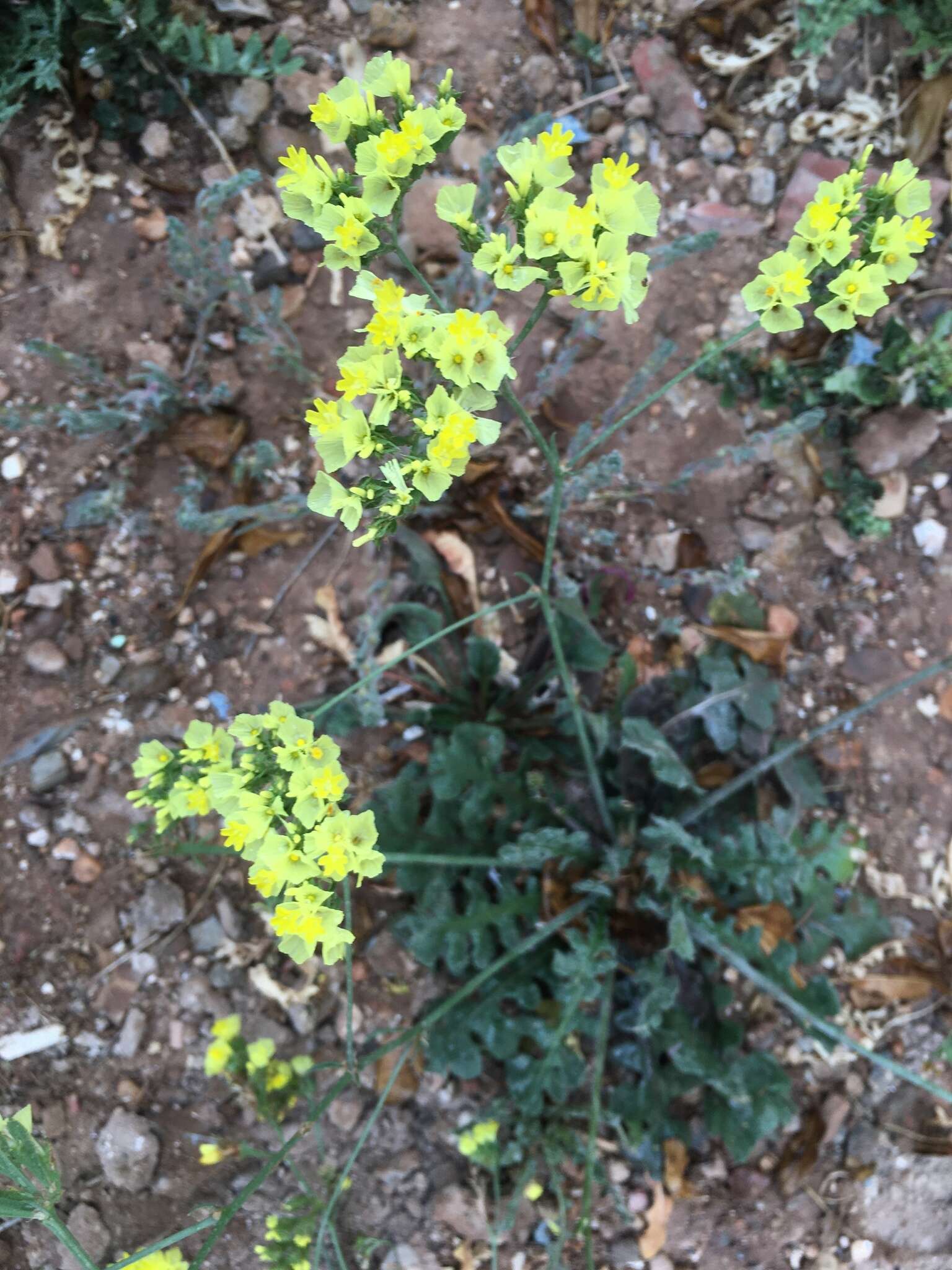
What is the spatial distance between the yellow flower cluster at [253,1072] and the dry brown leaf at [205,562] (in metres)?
1.35

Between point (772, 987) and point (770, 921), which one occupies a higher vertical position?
point (772, 987)

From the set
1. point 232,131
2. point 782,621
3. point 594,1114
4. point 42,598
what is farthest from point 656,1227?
point 232,131

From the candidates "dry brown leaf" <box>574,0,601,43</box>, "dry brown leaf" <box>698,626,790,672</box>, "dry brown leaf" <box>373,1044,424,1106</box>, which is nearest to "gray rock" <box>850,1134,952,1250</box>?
"dry brown leaf" <box>373,1044,424,1106</box>

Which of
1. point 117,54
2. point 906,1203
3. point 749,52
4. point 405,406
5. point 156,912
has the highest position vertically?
point 117,54

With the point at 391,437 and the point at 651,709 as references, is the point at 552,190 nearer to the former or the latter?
the point at 391,437

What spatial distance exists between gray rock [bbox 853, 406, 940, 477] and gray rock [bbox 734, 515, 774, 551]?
408 millimetres

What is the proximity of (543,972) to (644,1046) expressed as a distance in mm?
380

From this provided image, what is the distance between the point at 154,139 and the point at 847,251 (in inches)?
103

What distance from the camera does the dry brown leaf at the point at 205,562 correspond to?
321cm

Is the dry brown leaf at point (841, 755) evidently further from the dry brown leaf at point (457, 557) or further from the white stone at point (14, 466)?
the white stone at point (14, 466)

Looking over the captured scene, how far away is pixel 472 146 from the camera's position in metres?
3.43

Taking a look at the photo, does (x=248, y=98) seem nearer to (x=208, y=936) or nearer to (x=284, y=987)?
(x=208, y=936)

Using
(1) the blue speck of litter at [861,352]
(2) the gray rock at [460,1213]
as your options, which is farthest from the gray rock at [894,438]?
(2) the gray rock at [460,1213]

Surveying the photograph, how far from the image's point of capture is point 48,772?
10.2ft
